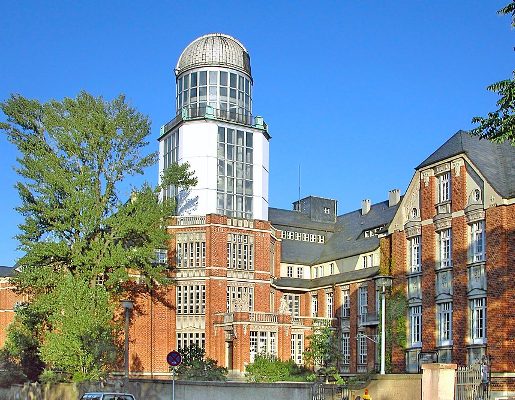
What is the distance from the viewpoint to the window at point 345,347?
6159cm

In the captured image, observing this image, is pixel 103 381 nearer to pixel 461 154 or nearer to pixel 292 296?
pixel 461 154

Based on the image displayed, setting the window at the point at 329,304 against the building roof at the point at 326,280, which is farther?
the window at the point at 329,304

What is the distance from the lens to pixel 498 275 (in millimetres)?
41219

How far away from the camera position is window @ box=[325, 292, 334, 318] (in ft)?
213

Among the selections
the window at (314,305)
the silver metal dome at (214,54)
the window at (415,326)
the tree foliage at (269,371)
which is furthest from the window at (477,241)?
the silver metal dome at (214,54)

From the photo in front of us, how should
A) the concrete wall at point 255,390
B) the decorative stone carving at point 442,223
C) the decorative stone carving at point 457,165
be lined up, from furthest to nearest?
the decorative stone carving at point 442,223, the decorative stone carving at point 457,165, the concrete wall at point 255,390

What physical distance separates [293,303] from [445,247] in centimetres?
2422

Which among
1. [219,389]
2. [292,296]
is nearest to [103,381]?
[219,389]

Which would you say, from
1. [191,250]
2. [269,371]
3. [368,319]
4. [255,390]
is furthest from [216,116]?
[255,390]

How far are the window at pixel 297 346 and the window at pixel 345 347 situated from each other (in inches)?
150

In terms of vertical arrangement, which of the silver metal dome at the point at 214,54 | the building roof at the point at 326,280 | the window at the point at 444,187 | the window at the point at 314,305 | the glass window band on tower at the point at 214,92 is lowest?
the window at the point at 314,305

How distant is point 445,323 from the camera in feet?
146

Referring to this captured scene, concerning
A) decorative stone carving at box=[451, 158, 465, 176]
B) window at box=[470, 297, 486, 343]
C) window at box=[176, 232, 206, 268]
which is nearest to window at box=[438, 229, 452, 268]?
window at box=[470, 297, 486, 343]

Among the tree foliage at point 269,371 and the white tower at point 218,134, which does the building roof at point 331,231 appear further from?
the tree foliage at point 269,371
